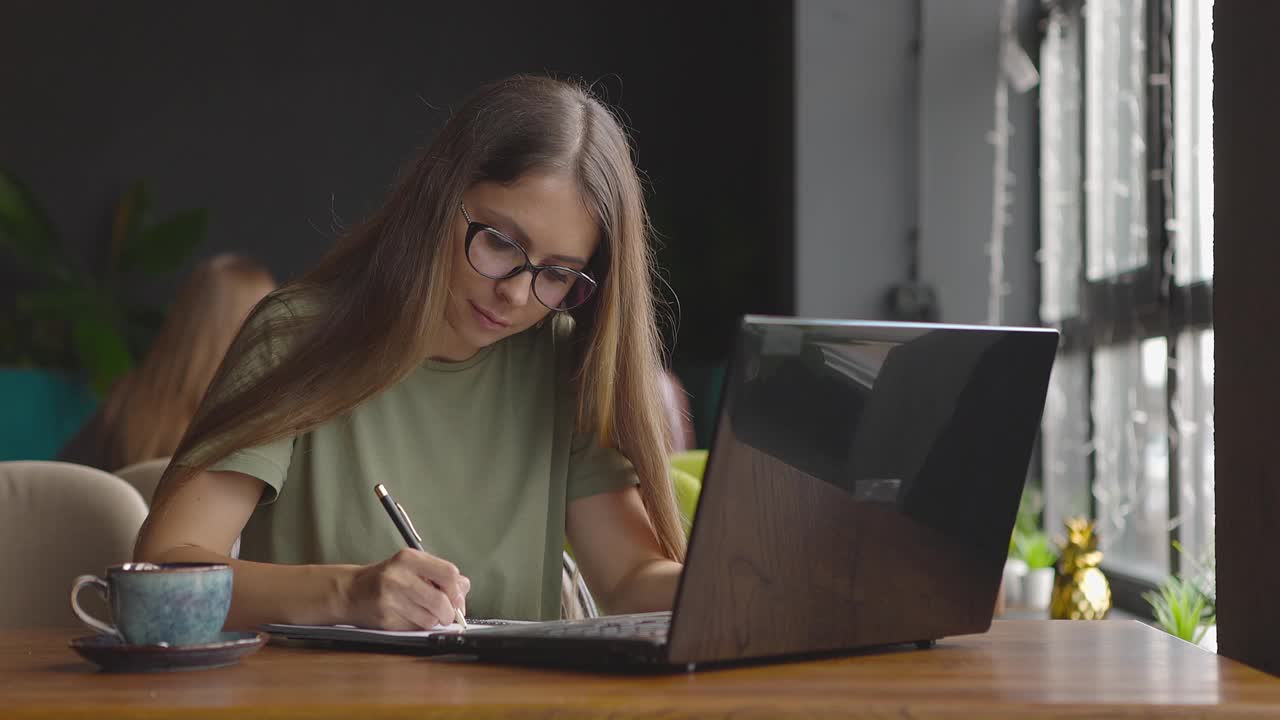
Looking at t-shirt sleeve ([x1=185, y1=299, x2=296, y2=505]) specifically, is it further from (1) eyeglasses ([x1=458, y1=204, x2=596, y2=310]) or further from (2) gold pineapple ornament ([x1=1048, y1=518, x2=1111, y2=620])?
(2) gold pineapple ornament ([x1=1048, y1=518, x2=1111, y2=620])

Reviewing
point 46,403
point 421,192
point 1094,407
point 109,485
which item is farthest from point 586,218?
point 46,403

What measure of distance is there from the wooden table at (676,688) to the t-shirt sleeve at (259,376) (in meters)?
0.30

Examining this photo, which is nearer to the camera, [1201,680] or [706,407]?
[1201,680]

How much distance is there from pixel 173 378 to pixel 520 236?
85.7 inches

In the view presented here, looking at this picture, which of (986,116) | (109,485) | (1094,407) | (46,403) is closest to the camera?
(109,485)

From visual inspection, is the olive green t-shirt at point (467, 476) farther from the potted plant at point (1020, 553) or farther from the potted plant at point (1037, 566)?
the potted plant at point (1037, 566)

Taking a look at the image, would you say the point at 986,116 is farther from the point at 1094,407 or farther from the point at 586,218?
the point at 586,218

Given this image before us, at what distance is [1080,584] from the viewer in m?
2.33

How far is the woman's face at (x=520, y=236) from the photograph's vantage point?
140cm

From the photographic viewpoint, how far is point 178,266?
247 inches

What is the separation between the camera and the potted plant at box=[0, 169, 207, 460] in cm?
587

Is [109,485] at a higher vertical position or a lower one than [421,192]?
lower

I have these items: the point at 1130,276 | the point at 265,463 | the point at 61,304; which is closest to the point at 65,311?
the point at 61,304

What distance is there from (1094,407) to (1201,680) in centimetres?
277
